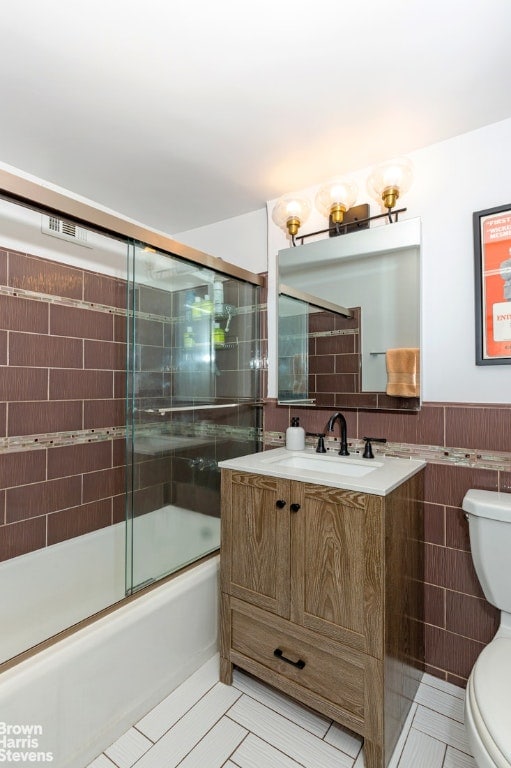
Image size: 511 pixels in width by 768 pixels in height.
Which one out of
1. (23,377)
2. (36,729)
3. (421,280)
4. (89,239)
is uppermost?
(89,239)

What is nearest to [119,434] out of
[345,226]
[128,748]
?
[128,748]

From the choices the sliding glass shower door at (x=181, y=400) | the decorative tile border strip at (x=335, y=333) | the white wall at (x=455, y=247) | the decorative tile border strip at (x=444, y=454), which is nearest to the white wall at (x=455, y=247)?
the white wall at (x=455, y=247)

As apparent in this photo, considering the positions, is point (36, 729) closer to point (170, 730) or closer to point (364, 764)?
point (170, 730)

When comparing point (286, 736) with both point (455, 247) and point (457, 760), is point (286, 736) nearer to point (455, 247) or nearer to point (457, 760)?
point (457, 760)

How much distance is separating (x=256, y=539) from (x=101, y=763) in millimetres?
831

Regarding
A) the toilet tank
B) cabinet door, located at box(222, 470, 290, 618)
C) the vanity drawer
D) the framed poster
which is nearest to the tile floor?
the vanity drawer

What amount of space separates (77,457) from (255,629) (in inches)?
49.1

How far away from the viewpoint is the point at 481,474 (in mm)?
1514

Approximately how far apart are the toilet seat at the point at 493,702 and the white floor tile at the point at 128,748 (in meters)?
1.05

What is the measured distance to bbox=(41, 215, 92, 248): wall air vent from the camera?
1870mm

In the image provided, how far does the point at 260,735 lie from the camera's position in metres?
1.35

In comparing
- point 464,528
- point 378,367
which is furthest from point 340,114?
point 464,528

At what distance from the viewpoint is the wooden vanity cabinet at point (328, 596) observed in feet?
4.02

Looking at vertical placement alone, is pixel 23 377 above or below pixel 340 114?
below
